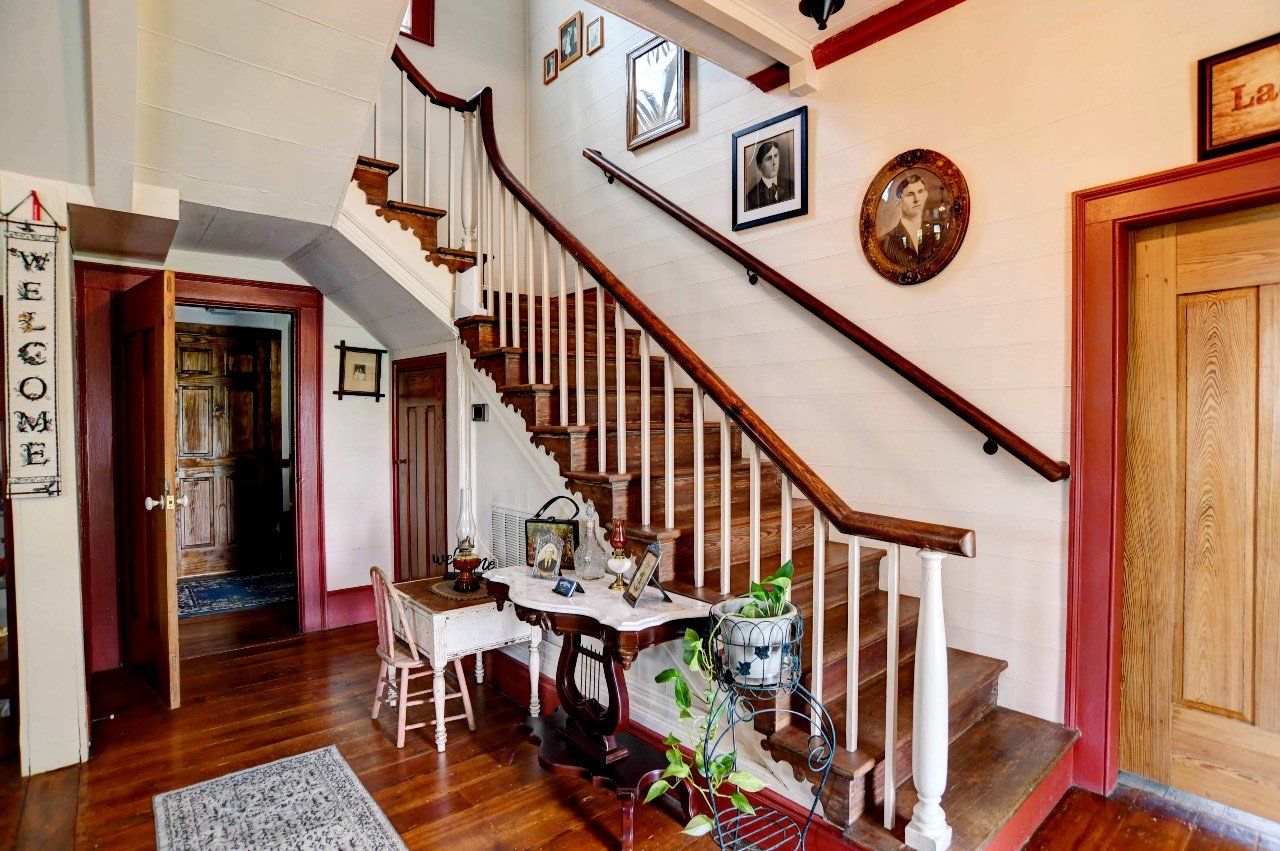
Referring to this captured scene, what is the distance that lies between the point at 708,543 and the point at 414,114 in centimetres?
379

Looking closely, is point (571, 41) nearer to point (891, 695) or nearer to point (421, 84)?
point (421, 84)

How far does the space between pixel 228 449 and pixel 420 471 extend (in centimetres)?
280

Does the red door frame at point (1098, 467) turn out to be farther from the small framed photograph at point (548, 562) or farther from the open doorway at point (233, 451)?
the open doorway at point (233, 451)

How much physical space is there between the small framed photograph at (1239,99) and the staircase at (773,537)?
156cm

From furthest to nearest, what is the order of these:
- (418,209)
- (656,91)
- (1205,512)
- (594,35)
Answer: (594,35)
(656,91)
(418,209)
(1205,512)

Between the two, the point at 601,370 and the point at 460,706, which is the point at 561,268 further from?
the point at 460,706

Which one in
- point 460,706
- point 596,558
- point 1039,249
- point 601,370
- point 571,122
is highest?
point 571,122

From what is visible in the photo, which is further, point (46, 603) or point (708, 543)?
point (46, 603)

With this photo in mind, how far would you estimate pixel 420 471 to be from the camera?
4.49 meters

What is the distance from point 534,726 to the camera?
265 cm

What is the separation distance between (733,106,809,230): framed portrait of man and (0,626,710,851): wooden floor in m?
2.62

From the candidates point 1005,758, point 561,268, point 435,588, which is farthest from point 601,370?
point 1005,758

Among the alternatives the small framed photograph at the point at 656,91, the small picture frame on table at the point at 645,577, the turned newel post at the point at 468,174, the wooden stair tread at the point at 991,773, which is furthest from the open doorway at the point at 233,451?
the wooden stair tread at the point at 991,773

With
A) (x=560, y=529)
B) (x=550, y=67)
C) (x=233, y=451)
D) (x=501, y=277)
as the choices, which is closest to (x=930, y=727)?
(x=560, y=529)
